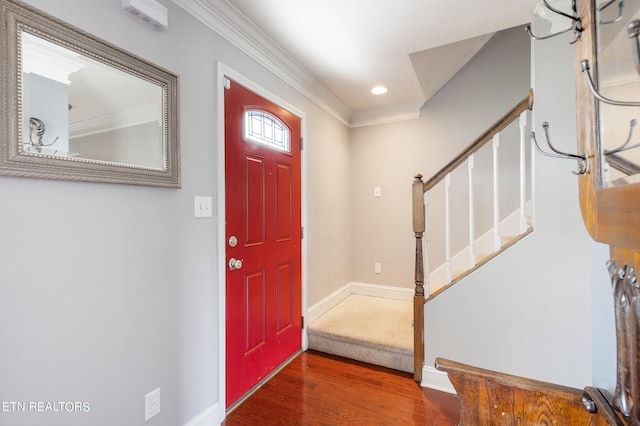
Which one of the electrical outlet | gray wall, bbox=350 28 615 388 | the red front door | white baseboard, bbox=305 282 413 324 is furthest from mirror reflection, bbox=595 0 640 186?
white baseboard, bbox=305 282 413 324

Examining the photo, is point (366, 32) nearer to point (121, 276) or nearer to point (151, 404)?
point (121, 276)

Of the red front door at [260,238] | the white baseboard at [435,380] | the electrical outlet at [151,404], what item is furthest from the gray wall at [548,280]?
the electrical outlet at [151,404]

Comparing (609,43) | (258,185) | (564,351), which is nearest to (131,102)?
(258,185)

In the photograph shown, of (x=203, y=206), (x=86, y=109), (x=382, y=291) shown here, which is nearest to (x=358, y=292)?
(x=382, y=291)

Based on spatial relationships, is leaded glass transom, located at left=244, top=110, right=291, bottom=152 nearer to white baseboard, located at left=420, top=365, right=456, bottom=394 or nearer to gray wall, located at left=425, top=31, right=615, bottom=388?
gray wall, located at left=425, top=31, right=615, bottom=388

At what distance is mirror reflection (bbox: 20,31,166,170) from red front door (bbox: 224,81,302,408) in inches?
19.5

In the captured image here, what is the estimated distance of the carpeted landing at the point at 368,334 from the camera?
2.20 m

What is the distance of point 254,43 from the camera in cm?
190

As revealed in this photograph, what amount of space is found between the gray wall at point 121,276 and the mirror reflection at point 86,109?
13cm

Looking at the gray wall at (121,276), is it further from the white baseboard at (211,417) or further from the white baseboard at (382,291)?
the white baseboard at (382,291)

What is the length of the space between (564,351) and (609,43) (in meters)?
1.85

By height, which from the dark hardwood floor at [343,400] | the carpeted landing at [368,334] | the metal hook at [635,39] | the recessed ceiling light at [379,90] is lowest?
the dark hardwood floor at [343,400]

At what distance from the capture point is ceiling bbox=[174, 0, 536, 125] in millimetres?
1648

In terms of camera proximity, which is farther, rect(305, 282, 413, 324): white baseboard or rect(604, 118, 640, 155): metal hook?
rect(305, 282, 413, 324): white baseboard
